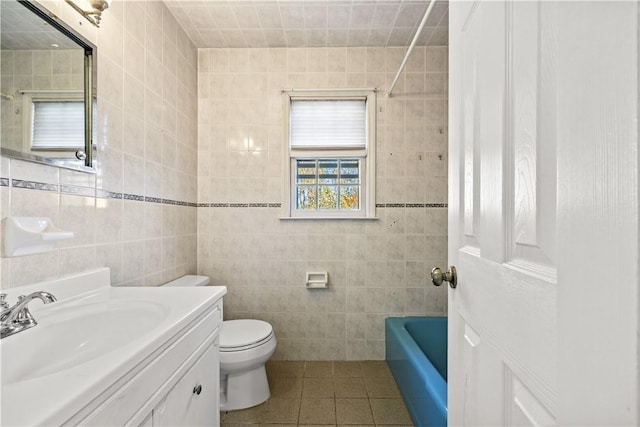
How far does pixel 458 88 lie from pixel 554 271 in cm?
57

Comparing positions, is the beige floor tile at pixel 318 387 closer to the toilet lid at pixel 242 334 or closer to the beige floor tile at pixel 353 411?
the beige floor tile at pixel 353 411

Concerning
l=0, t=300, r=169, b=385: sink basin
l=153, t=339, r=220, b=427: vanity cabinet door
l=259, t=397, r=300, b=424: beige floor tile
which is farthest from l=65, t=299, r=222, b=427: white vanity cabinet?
l=259, t=397, r=300, b=424: beige floor tile

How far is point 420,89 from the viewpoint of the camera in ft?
7.89

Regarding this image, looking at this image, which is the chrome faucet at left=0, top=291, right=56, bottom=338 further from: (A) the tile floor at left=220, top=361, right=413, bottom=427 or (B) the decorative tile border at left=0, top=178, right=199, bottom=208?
(A) the tile floor at left=220, top=361, right=413, bottom=427

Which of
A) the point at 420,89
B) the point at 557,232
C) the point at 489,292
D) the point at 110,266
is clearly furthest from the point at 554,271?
the point at 420,89

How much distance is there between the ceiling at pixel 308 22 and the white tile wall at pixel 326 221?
100 mm

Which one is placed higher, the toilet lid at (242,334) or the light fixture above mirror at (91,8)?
the light fixture above mirror at (91,8)

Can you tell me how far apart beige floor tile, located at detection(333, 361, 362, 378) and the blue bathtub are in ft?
0.80

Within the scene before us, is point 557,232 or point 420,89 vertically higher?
point 420,89

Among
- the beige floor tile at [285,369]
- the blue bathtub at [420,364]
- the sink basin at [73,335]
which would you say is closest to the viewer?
the sink basin at [73,335]

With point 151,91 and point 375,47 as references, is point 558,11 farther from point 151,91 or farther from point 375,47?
point 375,47

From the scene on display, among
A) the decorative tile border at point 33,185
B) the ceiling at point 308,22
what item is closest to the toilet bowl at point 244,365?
the decorative tile border at point 33,185

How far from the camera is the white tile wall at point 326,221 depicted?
2406mm

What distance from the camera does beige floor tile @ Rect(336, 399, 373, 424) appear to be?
5.68 feet
